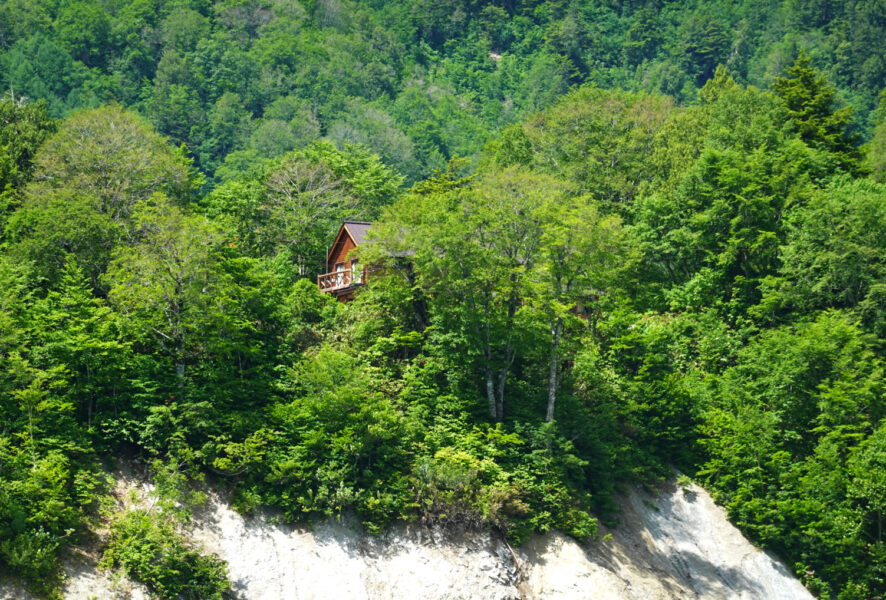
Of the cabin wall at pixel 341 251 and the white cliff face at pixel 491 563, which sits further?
the cabin wall at pixel 341 251

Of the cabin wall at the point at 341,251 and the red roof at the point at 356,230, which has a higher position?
the red roof at the point at 356,230

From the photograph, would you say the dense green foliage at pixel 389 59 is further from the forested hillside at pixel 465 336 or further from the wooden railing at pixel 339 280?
the wooden railing at pixel 339 280

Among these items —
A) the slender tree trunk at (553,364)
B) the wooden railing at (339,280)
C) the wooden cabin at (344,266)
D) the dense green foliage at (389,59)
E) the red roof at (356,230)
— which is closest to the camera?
the slender tree trunk at (553,364)

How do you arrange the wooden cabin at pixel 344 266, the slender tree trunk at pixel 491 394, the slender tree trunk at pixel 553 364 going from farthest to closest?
1. the wooden cabin at pixel 344 266
2. the slender tree trunk at pixel 553 364
3. the slender tree trunk at pixel 491 394

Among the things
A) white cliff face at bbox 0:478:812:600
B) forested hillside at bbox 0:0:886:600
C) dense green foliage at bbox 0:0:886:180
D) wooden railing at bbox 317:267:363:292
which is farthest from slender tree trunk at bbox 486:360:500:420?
dense green foliage at bbox 0:0:886:180

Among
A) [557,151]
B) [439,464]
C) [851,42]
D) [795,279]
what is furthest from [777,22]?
[439,464]

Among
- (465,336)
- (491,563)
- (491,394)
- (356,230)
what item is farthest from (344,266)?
(491,563)

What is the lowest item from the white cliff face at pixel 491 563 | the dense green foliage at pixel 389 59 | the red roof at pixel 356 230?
the dense green foliage at pixel 389 59

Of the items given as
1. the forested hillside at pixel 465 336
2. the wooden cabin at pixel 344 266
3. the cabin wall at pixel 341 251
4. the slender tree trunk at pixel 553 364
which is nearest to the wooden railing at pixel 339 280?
the wooden cabin at pixel 344 266
